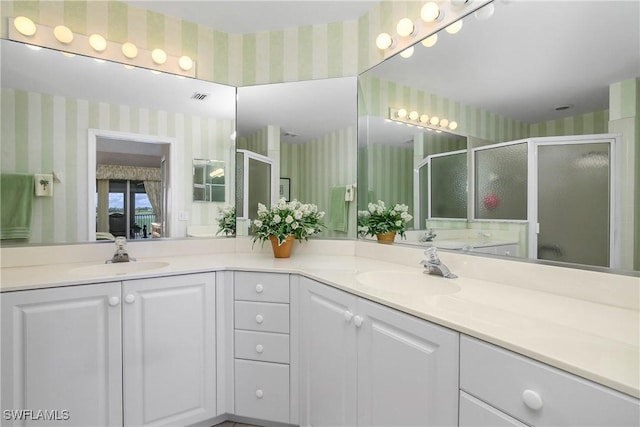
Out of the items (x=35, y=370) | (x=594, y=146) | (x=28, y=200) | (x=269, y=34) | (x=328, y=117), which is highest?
(x=269, y=34)

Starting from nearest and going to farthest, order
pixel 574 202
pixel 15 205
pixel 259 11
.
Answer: pixel 574 202 < pixel 15 205 < pixel 259 11

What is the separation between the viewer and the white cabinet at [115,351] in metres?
1.21

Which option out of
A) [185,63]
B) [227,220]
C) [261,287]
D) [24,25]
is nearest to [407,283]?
[261,287]

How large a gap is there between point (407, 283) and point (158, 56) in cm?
199

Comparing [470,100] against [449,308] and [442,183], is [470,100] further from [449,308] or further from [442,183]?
[449,308]

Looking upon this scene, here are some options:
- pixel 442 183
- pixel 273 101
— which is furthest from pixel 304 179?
pixel 442 183

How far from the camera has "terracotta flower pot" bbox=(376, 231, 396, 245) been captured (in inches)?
72.9

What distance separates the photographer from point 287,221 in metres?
1.89

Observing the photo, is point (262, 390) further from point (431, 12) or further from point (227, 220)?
point (431, 12)

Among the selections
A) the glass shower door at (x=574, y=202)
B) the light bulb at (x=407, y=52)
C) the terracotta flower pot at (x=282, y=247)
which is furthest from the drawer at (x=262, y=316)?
the light bulb at (x=407, y=52)

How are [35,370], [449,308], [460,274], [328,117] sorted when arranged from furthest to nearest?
[328,117]
[460,274]
[35,370]
[449,308]

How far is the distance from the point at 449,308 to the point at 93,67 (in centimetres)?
220

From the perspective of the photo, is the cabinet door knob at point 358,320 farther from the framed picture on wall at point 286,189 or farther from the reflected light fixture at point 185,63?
the reflected light fixture at point 185,63

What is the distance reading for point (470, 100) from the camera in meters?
1.40
